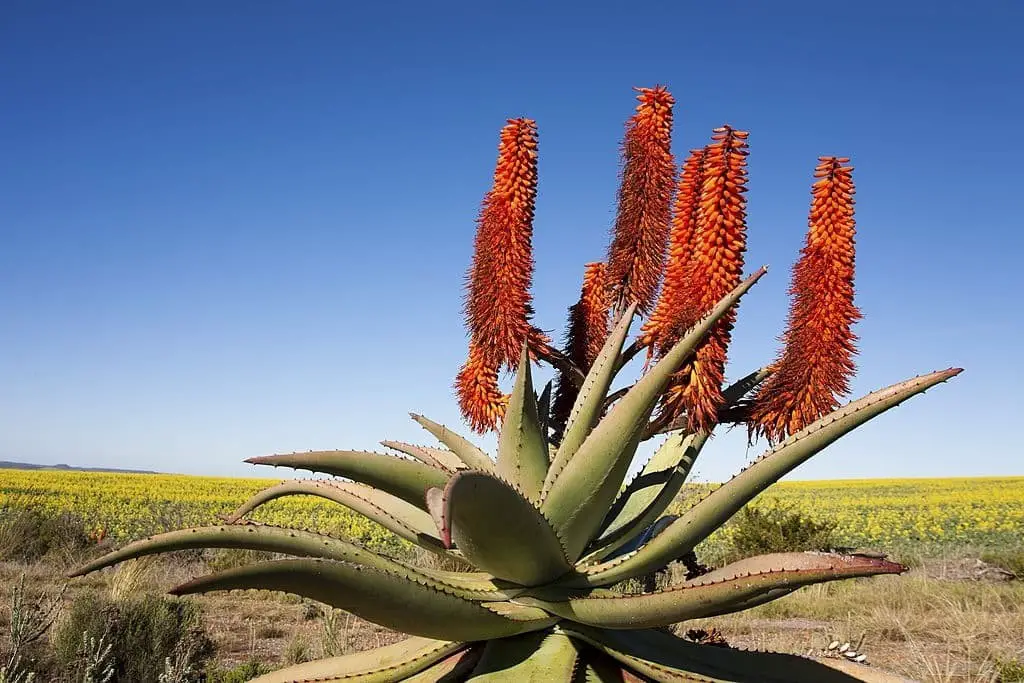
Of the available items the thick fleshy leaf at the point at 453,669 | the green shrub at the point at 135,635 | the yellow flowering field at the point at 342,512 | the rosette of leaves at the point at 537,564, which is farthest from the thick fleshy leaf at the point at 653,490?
the yellow flowering field at the point at 342,512

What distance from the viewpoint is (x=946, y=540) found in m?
24.9

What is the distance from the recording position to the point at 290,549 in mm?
1789

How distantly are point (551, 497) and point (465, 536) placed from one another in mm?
354

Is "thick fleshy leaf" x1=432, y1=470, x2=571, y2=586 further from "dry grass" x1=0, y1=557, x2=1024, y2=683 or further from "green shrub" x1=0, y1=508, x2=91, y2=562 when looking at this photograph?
"green shrub" x1=0, y1=508, x2=91, y2=562

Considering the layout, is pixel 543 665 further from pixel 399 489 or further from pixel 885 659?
Result: pixel 885 659

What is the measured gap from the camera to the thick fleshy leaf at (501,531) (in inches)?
61.1

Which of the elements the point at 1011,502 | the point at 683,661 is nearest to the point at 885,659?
the point at 683,661

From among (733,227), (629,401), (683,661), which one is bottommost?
(683,661)

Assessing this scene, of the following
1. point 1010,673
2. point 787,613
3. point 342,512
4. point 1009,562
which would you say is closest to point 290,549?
point 1010,673

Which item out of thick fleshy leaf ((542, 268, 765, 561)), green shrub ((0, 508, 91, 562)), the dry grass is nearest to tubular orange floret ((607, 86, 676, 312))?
thick fleshy leaf ((542, 268, 765, 561))

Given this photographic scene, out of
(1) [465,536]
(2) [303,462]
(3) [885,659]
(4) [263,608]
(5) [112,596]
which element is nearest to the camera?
(1) [465,536]

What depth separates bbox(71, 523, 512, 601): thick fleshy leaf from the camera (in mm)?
1648

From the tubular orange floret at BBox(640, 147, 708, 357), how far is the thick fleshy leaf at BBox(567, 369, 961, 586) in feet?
3.87

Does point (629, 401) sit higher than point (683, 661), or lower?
higher
